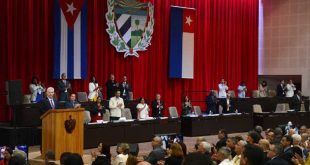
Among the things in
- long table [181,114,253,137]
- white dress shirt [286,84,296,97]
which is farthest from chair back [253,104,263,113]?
white dress shirt [286,84,296,97]

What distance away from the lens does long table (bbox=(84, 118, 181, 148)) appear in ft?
39.4

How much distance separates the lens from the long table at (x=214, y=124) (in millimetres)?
14836

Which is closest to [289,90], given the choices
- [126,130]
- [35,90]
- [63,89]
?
[126,130]

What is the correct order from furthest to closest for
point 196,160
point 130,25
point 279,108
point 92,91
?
1. point 279,108
2. point 130,25
3. point 92,91
4. point 196,160

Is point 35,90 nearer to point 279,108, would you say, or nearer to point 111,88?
point 111,88

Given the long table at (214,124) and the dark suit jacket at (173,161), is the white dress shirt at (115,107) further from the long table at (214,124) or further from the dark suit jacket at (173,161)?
the dark suit jacket at (173,161)

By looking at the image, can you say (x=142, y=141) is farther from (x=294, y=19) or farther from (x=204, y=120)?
(x=294, y=19)

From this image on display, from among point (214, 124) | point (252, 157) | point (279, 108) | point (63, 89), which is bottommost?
point (214, 124)

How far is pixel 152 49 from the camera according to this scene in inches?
725

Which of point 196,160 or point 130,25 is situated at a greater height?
point 130,25

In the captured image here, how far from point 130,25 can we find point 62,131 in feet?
30.4

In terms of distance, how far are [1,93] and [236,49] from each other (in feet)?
36.3

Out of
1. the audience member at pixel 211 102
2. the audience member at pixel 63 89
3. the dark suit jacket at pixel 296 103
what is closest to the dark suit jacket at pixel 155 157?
the audience member at pixel 63 89

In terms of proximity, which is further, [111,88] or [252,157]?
[111,88]
